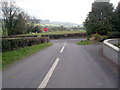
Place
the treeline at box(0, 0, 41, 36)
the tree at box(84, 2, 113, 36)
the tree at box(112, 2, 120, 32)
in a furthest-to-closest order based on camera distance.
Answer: the treeline at box(0, 0, 41, 36) → the tree at box(112, 2, 120, 32) → the tree at box(84, 2, 113, 36)

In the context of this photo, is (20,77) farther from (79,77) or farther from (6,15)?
(6,15)

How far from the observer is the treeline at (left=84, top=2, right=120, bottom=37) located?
3216 centimetres

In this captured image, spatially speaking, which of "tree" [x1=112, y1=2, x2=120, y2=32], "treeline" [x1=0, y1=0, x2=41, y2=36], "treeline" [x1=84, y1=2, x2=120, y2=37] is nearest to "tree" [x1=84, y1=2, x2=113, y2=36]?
"treeline" [x1=84, y1=2, x2=120, y2=37]

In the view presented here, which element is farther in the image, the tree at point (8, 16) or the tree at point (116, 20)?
the tree at point (8, 16)

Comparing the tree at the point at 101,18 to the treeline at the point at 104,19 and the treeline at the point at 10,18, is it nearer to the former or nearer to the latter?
the treeline at the point at 104,19

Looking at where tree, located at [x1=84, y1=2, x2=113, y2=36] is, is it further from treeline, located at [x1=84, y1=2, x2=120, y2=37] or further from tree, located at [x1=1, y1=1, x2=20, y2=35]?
tree, located at [x1=1, y1=1, x2=20, y2=35]

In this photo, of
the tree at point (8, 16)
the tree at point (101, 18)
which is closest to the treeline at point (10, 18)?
the tree at point (8, 16)

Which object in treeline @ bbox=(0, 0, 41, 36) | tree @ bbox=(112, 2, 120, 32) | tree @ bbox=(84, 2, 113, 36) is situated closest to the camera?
tree @ bbox=(84, 2, 113, 36)

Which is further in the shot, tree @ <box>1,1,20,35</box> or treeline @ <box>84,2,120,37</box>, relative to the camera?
tree @ <box>1,1,20,35</box>

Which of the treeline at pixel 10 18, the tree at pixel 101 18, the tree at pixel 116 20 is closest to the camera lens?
the tree at pixel 101 18

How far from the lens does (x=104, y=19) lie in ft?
111

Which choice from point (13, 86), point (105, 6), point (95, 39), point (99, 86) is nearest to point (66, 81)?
point (99, 86)

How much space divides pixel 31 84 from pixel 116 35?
26.9 m

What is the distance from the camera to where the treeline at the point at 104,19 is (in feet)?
105
